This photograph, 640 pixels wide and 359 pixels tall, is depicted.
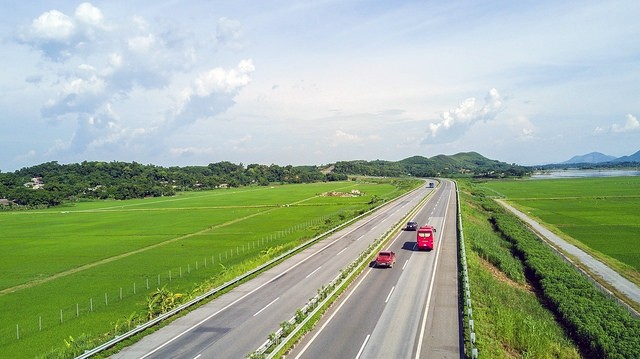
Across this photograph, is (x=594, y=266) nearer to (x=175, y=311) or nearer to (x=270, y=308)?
(x=270, y=308)

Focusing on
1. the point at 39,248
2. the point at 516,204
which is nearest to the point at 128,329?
the point at 39,248

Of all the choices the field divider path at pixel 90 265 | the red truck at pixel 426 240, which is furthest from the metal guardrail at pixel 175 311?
the field divider path at pixel 90 265

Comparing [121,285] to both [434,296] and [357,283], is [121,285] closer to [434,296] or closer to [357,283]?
[357,283]

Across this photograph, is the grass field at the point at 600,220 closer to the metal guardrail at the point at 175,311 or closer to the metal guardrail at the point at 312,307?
the metal guardrail at the point at 312,307

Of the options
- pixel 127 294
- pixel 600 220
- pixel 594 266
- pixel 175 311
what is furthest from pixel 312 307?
pixel 600 220

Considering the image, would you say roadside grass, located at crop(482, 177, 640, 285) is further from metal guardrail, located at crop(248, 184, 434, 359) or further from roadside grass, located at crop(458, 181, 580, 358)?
metal guardrail, located at crop(248, 184, 434, 359)

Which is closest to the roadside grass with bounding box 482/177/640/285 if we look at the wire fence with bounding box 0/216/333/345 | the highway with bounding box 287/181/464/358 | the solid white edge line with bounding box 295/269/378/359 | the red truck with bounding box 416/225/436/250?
the red truck with bounding box 416/225/436/250
